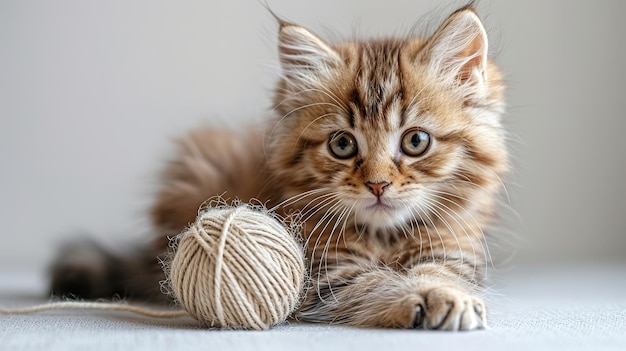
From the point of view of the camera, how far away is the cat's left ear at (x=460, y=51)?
167 cm

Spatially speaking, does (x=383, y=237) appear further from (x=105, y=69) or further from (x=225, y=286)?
(x=105, y=69)

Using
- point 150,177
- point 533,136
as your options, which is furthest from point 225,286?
point 533,136

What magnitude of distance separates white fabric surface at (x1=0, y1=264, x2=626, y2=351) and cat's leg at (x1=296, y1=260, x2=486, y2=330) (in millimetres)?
46

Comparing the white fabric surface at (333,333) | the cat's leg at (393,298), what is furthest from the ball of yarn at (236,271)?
the cat's leg at (393,298)

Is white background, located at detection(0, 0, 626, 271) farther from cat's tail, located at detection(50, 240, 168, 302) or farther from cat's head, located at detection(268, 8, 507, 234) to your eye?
cat's head, located at detection(268, 8, 507, 234)

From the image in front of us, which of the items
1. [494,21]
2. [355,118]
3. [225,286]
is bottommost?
[225,286]

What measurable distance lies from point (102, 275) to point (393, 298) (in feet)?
3.13

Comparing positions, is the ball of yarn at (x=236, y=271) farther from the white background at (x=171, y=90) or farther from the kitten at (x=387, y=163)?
the white background at (x=171, y=90)

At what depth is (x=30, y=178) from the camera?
314 cm

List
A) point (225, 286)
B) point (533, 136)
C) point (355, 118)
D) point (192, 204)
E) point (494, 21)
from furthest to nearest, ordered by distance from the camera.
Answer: point (533, 136)
point (494, 21)
point (192, 204)
point (355, 118)
point (225, 286)

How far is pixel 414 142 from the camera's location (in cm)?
164

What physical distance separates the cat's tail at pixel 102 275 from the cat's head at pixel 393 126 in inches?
21.9

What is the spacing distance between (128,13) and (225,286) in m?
1.98

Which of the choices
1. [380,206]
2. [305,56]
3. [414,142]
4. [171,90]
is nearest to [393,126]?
[414,142]
